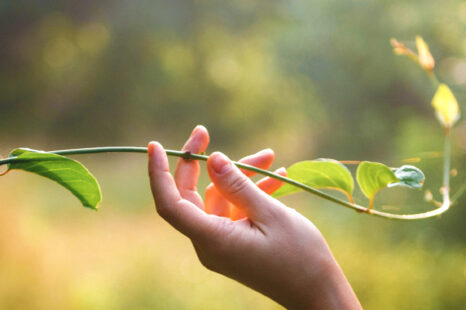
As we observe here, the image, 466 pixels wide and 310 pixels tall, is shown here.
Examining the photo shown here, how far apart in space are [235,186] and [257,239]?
0.04 meters

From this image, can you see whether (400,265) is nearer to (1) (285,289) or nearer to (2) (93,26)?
(1) (285,289)

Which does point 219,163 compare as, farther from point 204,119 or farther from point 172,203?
point 204,119

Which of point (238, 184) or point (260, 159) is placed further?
point (260, 159)

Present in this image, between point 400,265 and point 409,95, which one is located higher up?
point 409,95

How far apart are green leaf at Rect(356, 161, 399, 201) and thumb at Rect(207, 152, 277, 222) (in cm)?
7

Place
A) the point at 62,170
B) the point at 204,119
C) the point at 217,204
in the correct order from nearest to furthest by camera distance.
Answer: the point at 62,170
the point at 217,204
the point at 204,119

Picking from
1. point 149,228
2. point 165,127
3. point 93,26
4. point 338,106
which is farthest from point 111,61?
point 338,106

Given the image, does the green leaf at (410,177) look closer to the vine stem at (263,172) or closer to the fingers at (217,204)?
the vine stem at (263,172)

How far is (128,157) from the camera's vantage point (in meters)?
2.68

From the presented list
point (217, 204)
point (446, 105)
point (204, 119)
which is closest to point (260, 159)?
point (217, 204)

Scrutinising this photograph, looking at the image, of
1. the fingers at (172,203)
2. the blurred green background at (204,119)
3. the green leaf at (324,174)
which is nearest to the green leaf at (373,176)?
the green leaf at (324,174)

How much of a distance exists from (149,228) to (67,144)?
0.77 metres

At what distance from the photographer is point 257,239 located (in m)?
0.31

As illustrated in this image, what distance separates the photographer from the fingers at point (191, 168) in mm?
348
